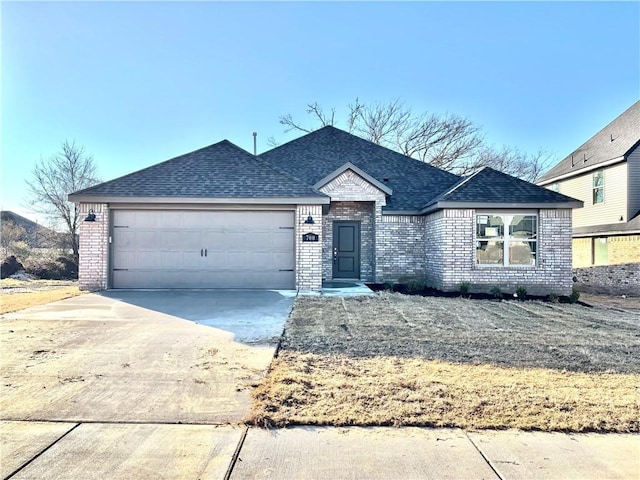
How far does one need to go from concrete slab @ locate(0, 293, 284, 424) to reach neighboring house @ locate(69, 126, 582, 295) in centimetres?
422

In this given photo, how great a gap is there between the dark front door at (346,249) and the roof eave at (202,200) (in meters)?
3.89

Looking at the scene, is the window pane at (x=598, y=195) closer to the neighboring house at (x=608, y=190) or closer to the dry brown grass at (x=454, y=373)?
the neighboring house at (x=608, y=190)

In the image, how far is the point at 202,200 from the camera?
1133 centimetres

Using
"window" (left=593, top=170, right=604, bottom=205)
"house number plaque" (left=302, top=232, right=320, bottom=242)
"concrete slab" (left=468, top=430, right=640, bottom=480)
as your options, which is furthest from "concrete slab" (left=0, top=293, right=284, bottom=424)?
"window" (left=593, top=170, right=604, bottom=205)

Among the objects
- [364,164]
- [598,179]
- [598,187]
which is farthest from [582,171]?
[364,164]

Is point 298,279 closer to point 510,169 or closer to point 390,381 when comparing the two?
point 390,381

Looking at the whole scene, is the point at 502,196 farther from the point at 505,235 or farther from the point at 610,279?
the point at 610,279

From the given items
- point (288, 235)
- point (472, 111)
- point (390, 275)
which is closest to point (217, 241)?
point (288, 235)

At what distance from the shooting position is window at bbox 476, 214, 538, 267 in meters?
12.4

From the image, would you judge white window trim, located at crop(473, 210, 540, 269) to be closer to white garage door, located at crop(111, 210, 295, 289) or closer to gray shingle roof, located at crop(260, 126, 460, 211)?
gray shingle roof, located at crop(260, 126, 460, 211)

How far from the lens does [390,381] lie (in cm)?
426

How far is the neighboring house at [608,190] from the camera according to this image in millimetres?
15523

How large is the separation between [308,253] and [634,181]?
42.2 ft

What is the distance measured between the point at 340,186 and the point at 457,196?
4249mm
